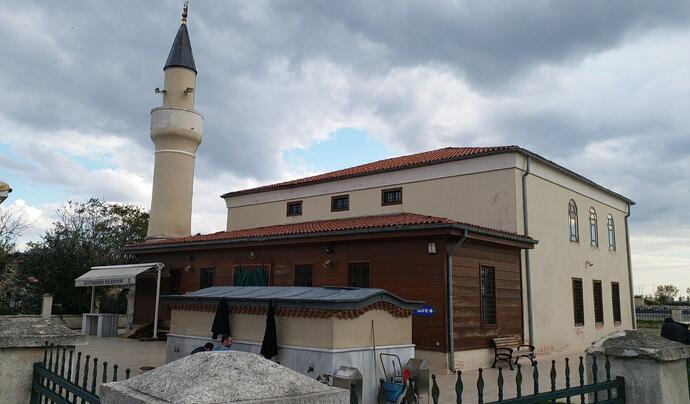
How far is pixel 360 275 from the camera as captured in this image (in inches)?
586

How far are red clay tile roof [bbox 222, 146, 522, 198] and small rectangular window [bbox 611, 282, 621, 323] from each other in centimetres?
881

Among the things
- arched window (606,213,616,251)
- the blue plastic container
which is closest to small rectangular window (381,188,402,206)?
arched window (606,213,616,251)

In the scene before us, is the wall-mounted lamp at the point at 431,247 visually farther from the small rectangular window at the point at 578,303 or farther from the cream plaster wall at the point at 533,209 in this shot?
the small rectangular window at the point at 578,303

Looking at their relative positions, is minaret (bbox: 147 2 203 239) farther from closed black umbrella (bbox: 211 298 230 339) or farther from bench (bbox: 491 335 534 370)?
bench (bbox: 491 335 534 370)

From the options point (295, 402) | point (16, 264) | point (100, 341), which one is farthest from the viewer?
point (16, 264)

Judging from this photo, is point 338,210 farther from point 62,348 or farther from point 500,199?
point 62,348

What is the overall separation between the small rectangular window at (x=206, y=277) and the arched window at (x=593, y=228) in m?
14.1

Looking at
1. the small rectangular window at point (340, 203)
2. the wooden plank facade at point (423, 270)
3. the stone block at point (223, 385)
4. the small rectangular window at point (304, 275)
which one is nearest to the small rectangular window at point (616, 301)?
the wooden plank facade at point (423, 270)

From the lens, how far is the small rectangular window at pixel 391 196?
61.6 feet

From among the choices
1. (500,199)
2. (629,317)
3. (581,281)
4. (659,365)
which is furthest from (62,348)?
(629,317)

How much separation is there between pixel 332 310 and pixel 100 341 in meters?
13.2

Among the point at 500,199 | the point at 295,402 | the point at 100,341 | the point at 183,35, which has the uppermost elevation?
the point at 183,35

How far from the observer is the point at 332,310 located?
8820 millimetres

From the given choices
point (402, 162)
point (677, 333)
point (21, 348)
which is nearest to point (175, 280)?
point (402, 162)
